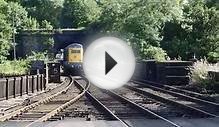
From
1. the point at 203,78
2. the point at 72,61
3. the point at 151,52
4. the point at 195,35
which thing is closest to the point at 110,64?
the point at 72,61

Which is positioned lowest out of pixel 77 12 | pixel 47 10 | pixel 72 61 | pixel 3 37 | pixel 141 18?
pixel 72 61

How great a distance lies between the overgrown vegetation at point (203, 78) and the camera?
27.2 meters

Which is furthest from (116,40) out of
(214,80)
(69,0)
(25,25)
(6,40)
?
(69,0)

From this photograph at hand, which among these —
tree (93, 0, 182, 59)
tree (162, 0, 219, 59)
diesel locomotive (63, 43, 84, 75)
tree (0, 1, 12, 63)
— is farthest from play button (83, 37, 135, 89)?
tree (0, 1, 12, 63)

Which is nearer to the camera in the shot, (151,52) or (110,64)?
(151,52)

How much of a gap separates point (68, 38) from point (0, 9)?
2870 cm

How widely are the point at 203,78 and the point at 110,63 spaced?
31.9 metres

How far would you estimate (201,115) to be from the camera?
51.5 feet

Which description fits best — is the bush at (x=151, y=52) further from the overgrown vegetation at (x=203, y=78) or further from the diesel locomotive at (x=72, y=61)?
the overgrown vegetation at (x=203, y=78)

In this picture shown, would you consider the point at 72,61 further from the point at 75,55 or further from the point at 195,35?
the point at 195,35

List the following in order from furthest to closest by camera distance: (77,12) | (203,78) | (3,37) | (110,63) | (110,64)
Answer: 1. (77,12)
2. (3,37)
3. (110,63)
4. (110,64)
5. (203,78)

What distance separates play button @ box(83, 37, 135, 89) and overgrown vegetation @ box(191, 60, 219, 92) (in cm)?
558

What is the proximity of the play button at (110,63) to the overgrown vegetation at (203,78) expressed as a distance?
220 inches

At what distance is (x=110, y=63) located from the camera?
6069cm
